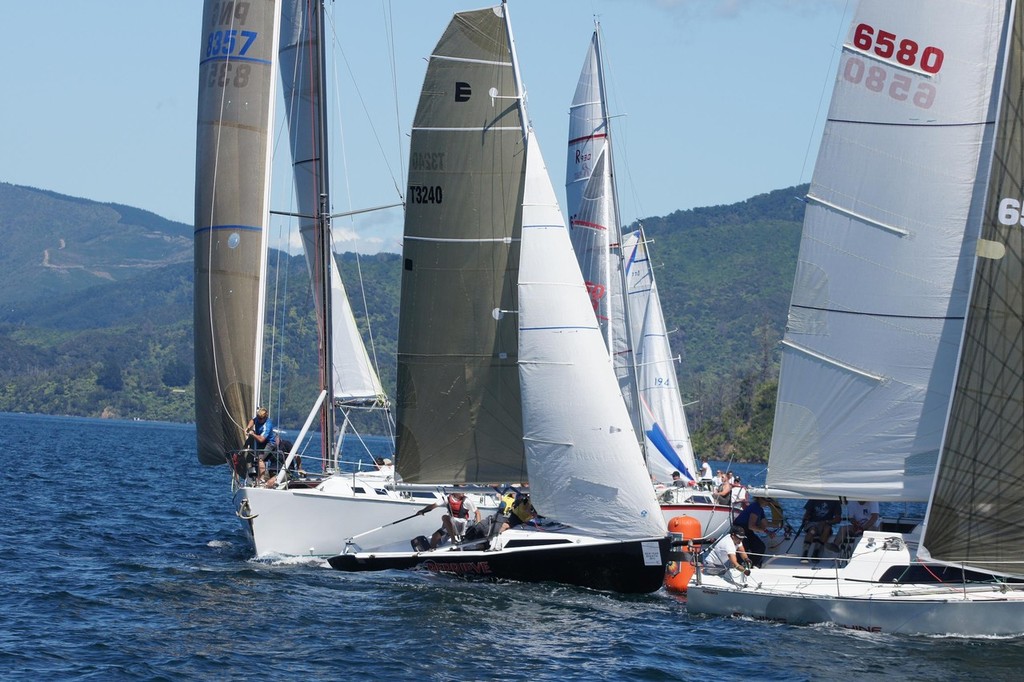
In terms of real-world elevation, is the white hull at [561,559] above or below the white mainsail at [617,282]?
below

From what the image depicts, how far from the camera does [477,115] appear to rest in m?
24.0

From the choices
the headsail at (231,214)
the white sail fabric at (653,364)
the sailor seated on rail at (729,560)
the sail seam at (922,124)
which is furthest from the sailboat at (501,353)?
the white sail fabric at (653,364)

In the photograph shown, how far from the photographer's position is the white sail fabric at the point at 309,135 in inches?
1073

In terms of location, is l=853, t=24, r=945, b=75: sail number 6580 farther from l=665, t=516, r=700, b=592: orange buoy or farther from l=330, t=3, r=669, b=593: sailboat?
l=665, t=516, r=700, b=592: orange buoy

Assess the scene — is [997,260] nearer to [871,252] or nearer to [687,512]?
[871,252]

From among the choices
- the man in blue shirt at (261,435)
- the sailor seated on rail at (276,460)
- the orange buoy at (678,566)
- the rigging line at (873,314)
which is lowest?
the orange buoy at (678,566)

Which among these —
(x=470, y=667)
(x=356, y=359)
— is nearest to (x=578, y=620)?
(x=470, y=667)

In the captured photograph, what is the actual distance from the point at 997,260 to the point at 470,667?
323 inches

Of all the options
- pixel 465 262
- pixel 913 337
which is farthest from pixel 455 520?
pixel 913 337

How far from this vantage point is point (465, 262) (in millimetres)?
24344

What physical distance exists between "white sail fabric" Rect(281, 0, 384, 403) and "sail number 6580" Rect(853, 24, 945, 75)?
1115cm

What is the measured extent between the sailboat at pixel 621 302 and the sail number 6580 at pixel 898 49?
11.9m

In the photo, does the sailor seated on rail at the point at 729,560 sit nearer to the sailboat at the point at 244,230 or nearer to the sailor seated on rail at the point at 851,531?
the sailor seated on rail at the point at 851,531

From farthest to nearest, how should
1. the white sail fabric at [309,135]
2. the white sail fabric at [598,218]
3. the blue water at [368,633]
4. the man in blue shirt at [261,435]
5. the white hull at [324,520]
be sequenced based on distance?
the white sail fabric at [598,218] → the white sail fabric at [309,135] → the man in blue shirt at [261,435] → the white hull at [324,520] → the blue water at [368,633]
